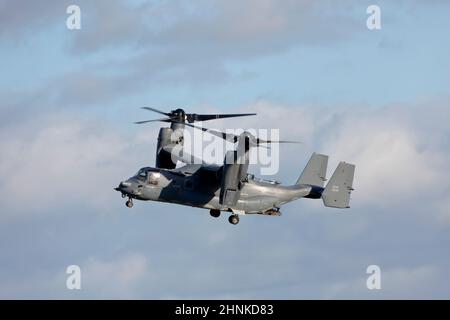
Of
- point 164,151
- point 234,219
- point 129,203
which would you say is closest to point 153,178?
point 129,203

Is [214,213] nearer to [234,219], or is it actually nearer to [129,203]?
[234,219]

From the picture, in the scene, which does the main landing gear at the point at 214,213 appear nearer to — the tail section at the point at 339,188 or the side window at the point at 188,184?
the side window at the point at 188,184

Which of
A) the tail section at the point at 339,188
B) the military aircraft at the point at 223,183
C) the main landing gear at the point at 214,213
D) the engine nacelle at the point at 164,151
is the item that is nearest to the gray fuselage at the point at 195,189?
the military aircraft at the point at 223,183

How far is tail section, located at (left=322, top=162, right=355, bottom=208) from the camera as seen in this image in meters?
87.2

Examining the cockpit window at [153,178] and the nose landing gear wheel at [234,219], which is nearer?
the cockpit window at [153,178]

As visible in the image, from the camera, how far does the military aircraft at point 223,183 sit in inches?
3086

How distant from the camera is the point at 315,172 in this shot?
89438 millimetres

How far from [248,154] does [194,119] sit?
11.1 meters

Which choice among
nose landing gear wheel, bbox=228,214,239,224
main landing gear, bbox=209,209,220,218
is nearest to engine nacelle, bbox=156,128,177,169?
main landing gear, bbox=209,209,220,218
